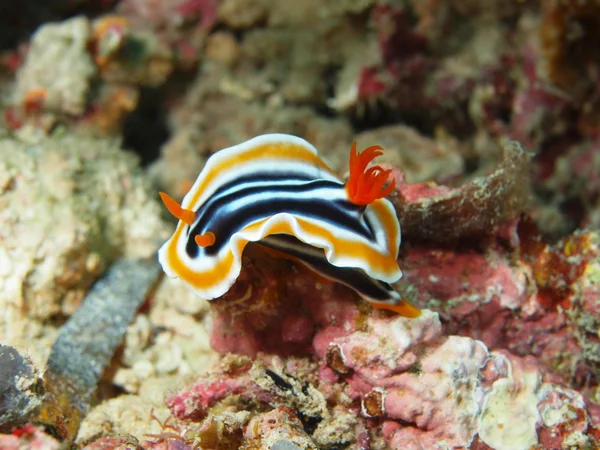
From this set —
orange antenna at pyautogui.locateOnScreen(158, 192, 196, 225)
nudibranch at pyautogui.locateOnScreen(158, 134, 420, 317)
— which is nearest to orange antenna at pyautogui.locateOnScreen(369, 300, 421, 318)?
nudibranch at pyautogui.locateOnScreen(158, 134, 420, 317)

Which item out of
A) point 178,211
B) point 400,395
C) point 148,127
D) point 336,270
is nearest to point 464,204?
point 336,270

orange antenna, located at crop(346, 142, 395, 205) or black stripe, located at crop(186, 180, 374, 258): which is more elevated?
orange antenna, located at crop(346, 142, 395, 205)

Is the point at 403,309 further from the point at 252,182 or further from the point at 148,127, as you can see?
the point at 148,127

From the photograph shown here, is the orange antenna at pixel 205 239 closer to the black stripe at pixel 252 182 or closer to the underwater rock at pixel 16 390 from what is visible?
the black stripe at pixel 252 182

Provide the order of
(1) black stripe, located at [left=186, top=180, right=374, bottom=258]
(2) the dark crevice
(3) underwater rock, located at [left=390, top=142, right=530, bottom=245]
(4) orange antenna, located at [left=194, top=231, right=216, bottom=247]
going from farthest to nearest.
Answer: (2) the dark crevice < (3) underwater rock, located at [left=390, top=142, right=530, bottom=245] < (1) black stripe, located at [left=186, top=180, right=374, bottom=258] < (4) orange antenna, located at [left=194, top=231, right=216, bottom=247]

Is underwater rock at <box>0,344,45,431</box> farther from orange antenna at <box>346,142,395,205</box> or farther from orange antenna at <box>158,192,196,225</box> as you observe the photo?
orange antenna at <box>346,142,395,205</box>

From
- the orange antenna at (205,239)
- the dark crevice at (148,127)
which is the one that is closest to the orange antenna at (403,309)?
the orange antenna at (205,239)
